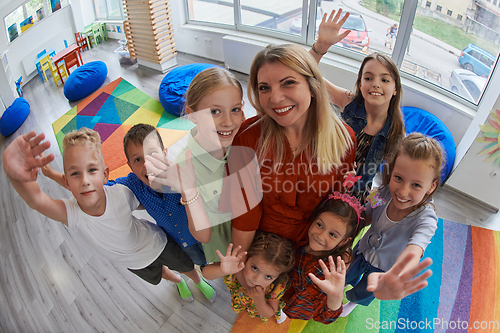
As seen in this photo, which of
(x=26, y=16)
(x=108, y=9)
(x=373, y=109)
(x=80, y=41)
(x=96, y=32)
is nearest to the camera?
(x=373, y=109)

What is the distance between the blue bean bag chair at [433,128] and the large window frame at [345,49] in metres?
0.37

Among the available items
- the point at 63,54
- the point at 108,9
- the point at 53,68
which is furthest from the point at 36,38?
the point at 108,9

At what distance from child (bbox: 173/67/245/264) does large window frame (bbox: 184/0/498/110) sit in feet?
9.19

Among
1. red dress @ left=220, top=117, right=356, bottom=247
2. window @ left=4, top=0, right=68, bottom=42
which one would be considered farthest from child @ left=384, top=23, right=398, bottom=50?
window @ left=4, top=0, right=68, bottom=42

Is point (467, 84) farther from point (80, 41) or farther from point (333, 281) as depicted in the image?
point (80, 41)

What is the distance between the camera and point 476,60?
9.68ft

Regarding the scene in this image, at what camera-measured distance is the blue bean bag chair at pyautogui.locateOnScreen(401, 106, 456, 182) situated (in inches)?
109

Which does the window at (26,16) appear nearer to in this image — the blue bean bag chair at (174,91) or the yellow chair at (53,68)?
the yellow chair at (53,68)

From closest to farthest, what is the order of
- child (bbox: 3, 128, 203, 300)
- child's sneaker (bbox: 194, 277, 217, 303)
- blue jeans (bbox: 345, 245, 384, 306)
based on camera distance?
1. child (bbox: 3, 128, 203, 300)
2. blue jeans (bbox: 345, 245, 384, 306)
3. child's sneaker (bbox: 194, 277, 217, 303)

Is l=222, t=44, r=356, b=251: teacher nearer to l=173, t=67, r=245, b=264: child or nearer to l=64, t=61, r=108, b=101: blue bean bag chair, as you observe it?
l=173, t=67, r=245, b=264: child

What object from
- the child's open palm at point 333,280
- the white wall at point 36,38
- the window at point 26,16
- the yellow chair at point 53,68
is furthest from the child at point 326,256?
the yellow chair at point 53,68

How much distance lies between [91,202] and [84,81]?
12.5 ft

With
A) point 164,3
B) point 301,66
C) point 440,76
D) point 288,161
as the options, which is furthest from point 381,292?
point 164,3

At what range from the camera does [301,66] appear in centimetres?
114
